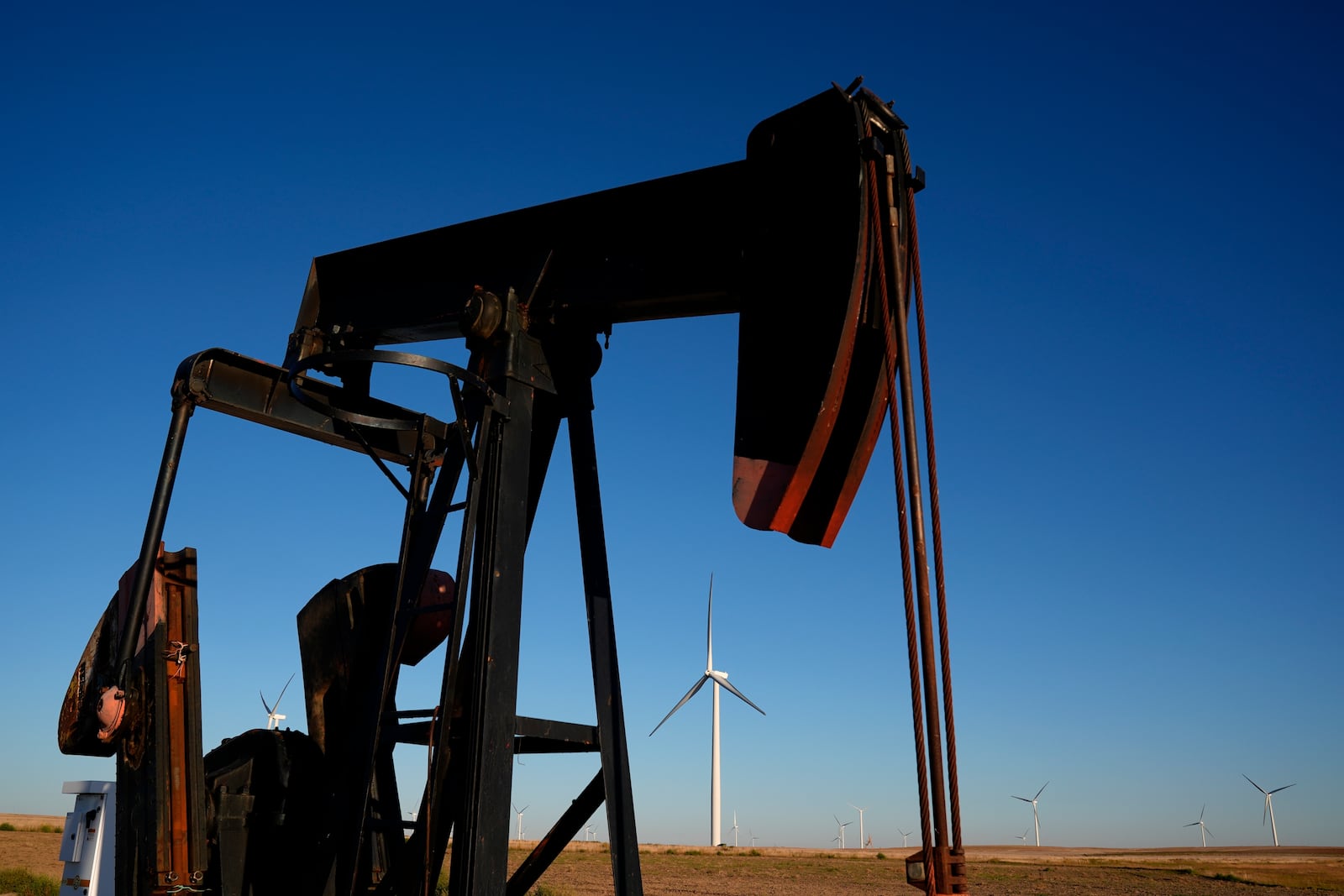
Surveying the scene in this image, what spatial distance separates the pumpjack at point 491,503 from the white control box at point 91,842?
0.88 m

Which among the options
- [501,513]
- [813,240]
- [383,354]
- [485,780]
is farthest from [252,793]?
[813,240]

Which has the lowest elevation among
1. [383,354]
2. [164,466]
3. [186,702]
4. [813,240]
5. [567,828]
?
[567,828]

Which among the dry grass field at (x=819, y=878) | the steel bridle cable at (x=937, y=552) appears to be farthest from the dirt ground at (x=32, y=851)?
the steel bridle cable at (x=937, y=552)

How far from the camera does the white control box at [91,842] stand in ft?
17.9

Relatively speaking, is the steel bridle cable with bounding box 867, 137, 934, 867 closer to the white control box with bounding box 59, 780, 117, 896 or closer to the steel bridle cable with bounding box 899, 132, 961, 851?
the steel bridle cable with bounding box 899, 132, 961, 851

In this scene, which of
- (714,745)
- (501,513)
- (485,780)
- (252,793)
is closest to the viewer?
(485,780)

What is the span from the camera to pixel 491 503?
183 inches

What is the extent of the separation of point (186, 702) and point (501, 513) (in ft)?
5.35

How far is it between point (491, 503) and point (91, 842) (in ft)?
10.1

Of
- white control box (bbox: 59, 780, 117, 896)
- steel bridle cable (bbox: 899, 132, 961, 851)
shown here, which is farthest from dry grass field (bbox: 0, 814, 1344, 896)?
steel bridle cable (bbox: 899, 132, 961, 851)

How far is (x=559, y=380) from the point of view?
5.29 meters

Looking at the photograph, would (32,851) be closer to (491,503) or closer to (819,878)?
(819,878)

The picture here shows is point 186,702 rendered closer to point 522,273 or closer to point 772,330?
point 522,273

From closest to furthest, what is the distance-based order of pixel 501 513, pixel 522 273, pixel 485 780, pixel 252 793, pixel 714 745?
pixel 485 780 → pixel 501 513 → pixel 252 793 → pixel 522 273 → pixel 714 745
